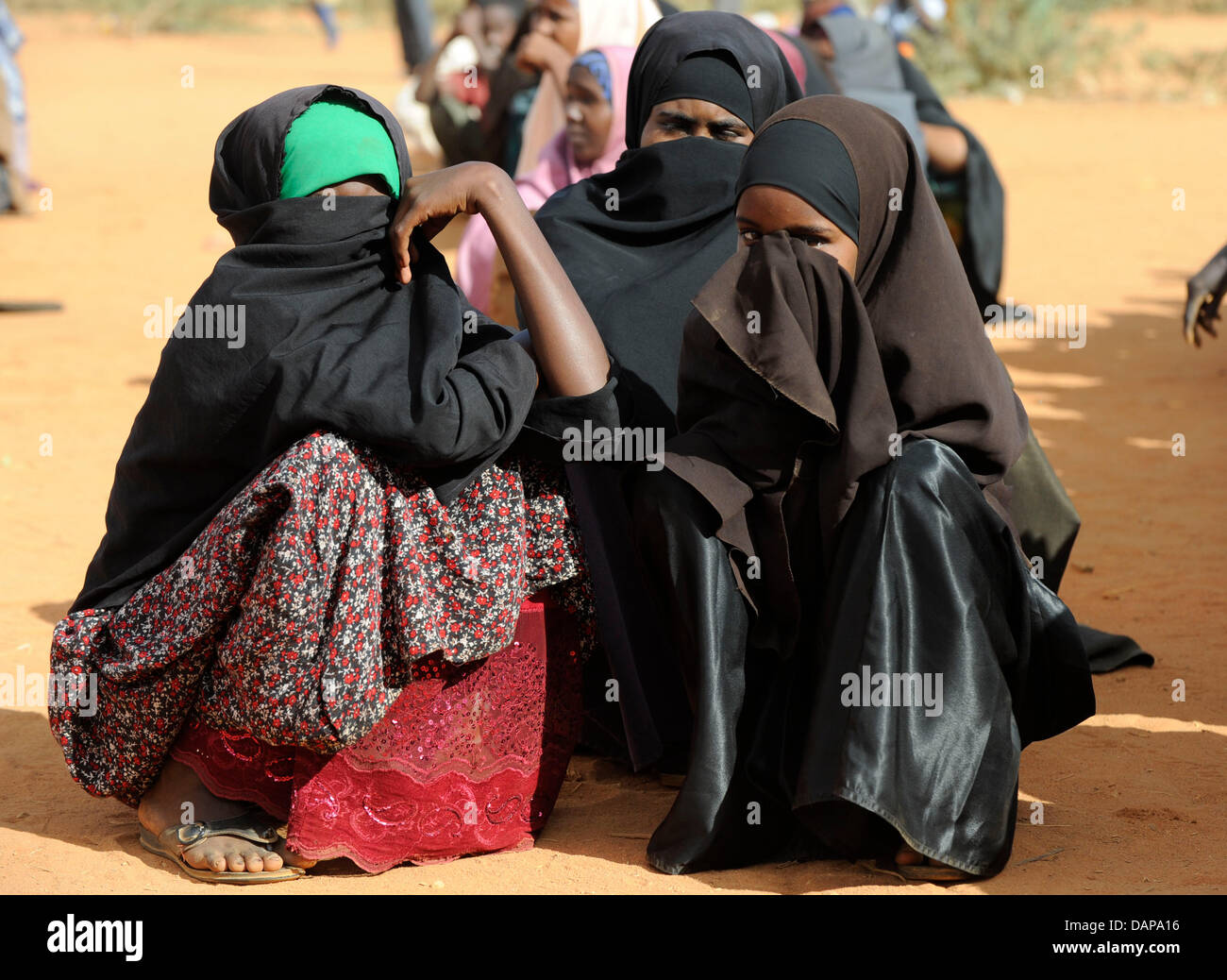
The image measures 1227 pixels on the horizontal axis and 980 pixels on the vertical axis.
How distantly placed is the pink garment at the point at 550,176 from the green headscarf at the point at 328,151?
2337 millimetres

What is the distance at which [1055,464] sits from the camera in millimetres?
6578

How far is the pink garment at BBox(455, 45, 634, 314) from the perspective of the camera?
6.03 m

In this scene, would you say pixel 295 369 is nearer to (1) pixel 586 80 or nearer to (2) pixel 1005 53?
(1) pixel 586 80

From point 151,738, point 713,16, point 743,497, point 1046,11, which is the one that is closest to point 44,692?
point 151,738

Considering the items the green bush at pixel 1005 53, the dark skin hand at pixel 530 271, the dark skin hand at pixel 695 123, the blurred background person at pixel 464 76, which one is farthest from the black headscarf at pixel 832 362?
the green bush at pixel 1005 53

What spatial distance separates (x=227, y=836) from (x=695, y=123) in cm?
226

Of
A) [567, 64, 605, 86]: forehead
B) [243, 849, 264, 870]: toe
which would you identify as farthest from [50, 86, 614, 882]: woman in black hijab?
[567, 64, 605, 86]: forehead

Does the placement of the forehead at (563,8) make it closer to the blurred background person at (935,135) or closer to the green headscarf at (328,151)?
the blurred background person at (935,135)

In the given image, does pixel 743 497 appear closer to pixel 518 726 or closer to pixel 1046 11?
pixel 518 726

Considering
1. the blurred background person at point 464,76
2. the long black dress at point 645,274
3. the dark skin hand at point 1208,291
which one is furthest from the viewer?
the blurred background person at point 464,76

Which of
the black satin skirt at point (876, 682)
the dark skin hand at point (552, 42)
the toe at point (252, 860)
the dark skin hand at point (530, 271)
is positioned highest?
the dark skin hand at point (552, 42)

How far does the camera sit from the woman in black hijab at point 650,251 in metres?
3.31

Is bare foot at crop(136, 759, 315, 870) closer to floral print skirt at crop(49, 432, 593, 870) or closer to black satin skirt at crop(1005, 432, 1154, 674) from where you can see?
floral print skirt at crop(49, 432, 593, 870)

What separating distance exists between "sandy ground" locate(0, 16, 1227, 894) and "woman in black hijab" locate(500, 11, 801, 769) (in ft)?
1.09
